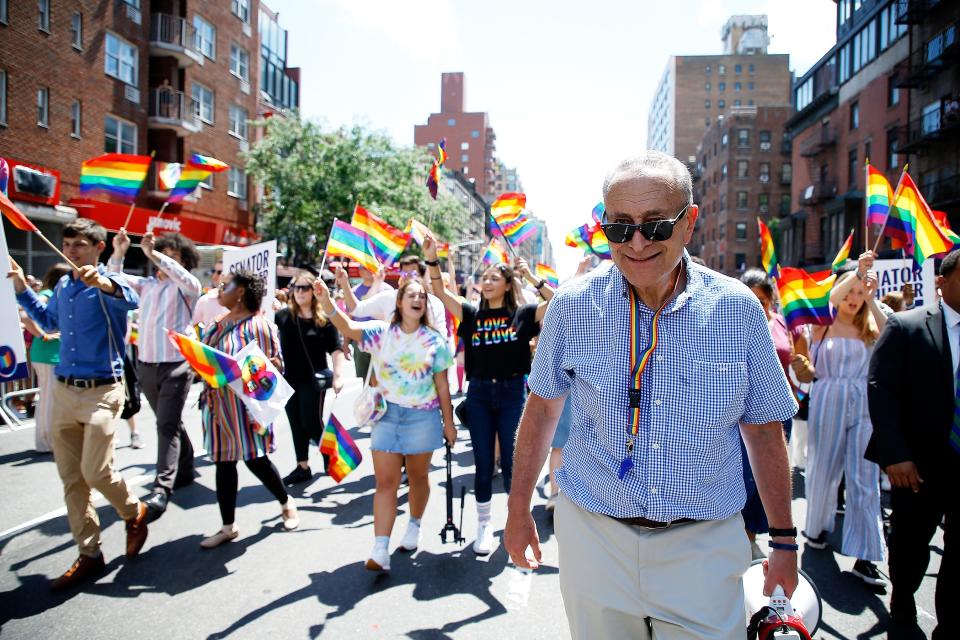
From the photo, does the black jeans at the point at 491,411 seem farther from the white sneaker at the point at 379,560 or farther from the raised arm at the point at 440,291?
the white sneaker at the point at 379,560

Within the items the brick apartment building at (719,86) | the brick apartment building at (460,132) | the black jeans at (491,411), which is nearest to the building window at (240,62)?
the black jeans at (491,411)

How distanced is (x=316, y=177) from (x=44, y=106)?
A: 10.7 metres

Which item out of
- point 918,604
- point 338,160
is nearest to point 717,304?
→ point 918,604

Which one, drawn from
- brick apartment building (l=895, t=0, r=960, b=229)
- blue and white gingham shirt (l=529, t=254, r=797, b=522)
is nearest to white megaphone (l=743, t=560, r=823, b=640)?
blue and white gingham shirt (l=529, t=254, r=797, b=522)

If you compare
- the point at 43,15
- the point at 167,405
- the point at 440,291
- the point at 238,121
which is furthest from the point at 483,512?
the point at 238,121

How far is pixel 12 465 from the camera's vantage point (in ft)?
22.8

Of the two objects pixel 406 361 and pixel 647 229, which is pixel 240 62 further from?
pixel 647 229

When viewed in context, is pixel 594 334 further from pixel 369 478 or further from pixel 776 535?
pixel 369 478

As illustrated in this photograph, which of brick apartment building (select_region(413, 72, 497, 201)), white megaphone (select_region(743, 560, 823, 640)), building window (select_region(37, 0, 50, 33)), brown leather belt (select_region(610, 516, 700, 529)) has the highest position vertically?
brick apartment building (select_region(413, 72, 497, 201))

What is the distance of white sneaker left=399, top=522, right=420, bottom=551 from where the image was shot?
488cm

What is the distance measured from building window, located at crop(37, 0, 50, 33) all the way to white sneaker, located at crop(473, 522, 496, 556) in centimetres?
2132

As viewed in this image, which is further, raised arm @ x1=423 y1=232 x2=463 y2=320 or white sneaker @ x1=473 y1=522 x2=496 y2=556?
raised arm @ x1=423 y1=232 x2=463 y2=320

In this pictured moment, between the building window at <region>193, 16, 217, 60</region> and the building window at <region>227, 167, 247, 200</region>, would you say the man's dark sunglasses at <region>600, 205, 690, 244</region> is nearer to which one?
the building window at <region>193, 16, 217, 60</region>

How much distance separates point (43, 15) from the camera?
1964cm
